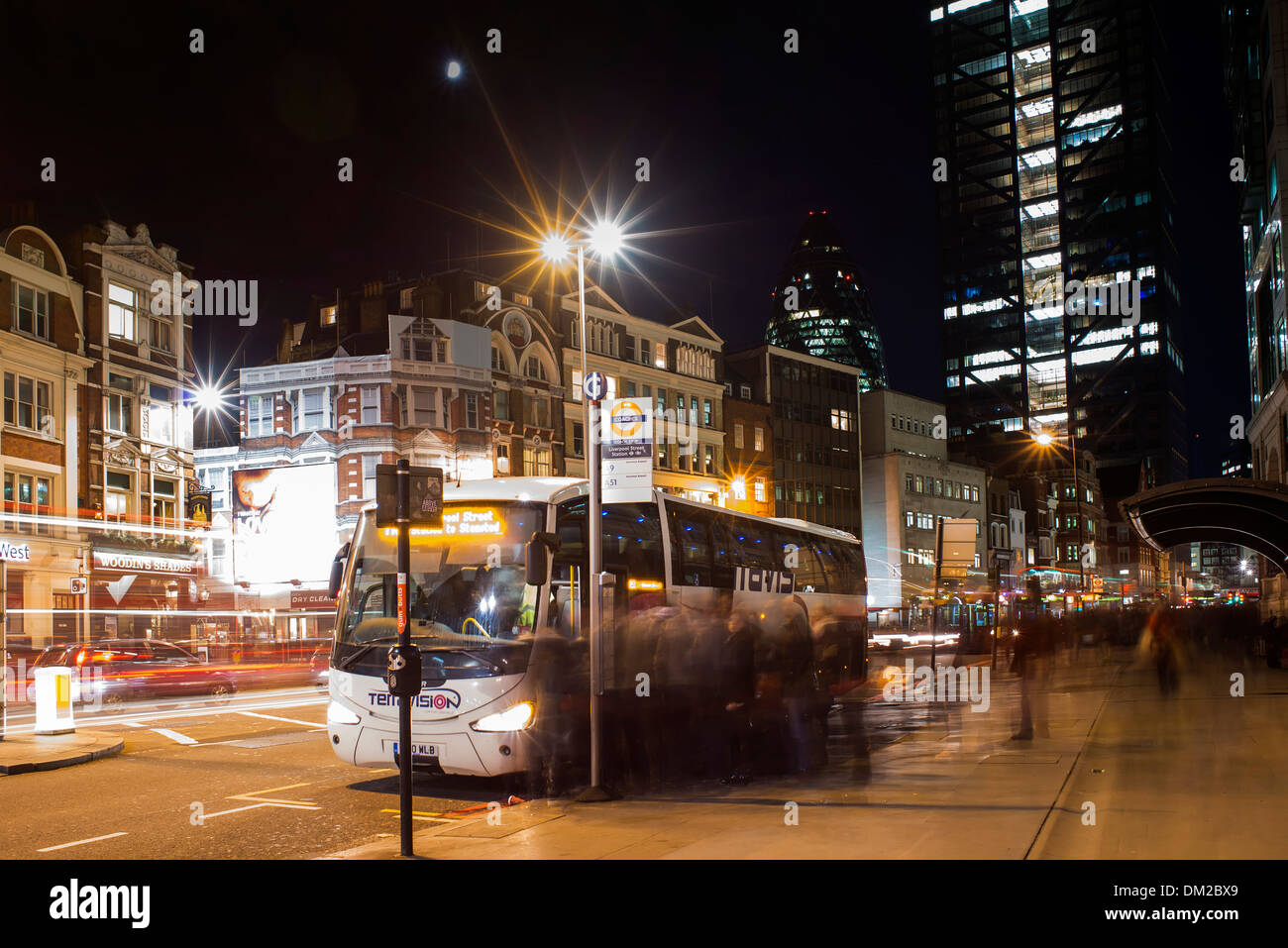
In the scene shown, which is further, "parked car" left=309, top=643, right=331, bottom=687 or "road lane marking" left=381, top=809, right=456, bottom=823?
"parked car" left=309, top=643, right=331, bottom=687

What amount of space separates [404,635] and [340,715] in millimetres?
4469

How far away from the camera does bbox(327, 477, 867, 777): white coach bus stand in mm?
11883

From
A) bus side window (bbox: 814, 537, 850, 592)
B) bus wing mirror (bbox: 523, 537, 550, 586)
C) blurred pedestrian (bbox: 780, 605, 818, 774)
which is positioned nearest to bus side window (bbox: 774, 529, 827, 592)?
bus side window (bbox: 814, 537, 850, 592)

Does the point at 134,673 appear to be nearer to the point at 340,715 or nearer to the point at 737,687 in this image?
the point at 340,715

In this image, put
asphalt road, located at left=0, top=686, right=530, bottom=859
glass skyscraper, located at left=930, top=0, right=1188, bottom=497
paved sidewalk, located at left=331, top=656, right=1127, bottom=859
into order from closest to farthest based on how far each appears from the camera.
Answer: paved sidewalk, located at left=331, top=656, right=1127, bottom=859 < asphalt road, located at left=0, top=686, right=530, bottom=859 < glass skyscraper, located at left=930, top=0, right=1188, bottom=497

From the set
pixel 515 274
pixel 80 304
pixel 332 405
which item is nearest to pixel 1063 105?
pixel 515 274

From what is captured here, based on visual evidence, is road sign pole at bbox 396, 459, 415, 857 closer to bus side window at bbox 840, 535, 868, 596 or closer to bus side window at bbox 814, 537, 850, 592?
bus side window at bbox 814, 537, 850, 592

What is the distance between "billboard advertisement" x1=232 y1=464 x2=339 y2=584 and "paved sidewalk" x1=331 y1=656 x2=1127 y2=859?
42.0 metres

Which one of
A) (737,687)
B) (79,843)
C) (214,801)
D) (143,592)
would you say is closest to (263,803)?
(214,801)

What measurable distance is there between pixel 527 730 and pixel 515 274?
50.4m

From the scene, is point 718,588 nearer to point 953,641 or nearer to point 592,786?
point 592,786

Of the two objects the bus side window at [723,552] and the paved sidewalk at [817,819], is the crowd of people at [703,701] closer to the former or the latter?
the bus side window at [723,552]

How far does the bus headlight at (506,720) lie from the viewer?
1180cm

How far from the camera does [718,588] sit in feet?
54.6
